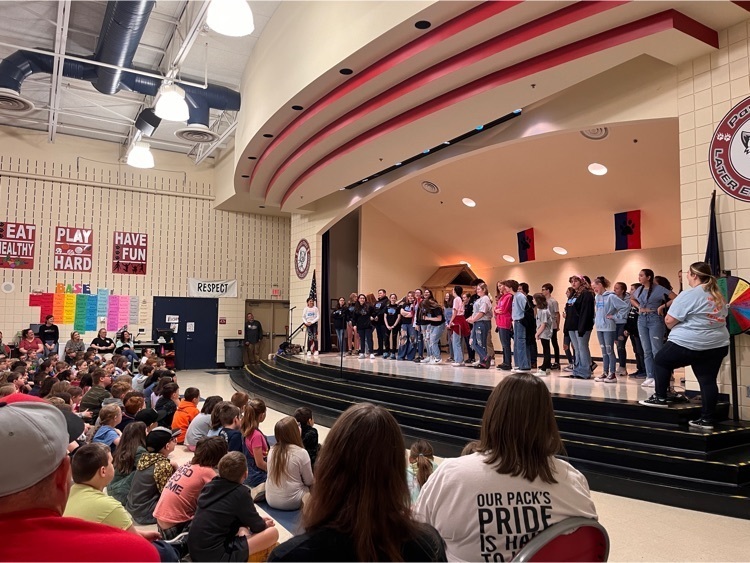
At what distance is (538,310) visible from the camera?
795cm

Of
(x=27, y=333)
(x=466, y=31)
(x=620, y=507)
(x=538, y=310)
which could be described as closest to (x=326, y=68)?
(x=466, y=31)

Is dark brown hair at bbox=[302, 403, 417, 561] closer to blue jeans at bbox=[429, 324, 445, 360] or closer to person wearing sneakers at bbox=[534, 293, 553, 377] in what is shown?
person wearing sneakers at bbox=[534, 293, 553, 377]

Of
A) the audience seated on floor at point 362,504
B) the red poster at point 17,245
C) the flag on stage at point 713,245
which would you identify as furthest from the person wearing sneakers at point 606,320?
the red poster at point 17,245

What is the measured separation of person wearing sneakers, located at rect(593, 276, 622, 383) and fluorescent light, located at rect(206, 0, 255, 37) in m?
5.17

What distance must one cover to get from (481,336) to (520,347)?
112 cm

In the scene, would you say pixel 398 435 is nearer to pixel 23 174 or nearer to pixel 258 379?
pixel 258 379

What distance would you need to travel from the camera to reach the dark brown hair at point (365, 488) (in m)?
1.13

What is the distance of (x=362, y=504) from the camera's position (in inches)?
45.5

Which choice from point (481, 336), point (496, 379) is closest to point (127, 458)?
point (496, 379)

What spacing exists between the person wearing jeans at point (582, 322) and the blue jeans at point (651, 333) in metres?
0.63

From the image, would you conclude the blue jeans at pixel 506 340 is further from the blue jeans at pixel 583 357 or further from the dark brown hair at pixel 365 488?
the dark brown hair at pixel 365 488

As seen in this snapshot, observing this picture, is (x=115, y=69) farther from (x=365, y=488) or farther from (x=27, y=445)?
(x=365, y=488)

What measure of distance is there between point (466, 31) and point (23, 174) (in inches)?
487

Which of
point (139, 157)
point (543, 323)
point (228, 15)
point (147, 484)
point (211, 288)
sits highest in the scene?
point (139, 157)
